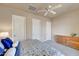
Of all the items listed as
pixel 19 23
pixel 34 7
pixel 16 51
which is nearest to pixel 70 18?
pixel 34 7

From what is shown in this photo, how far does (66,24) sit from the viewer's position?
1.63 m

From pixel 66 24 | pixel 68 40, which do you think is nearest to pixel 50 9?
pixel 66 24

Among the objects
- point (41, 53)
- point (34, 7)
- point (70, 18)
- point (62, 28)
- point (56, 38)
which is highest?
point (34, 7)

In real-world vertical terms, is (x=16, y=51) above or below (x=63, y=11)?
below

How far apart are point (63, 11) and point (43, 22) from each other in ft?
0.88

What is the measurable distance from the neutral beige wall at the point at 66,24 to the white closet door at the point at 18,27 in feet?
1.17

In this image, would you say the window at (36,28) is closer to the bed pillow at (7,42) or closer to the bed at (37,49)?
the bed at (37,49)

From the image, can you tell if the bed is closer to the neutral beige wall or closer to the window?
the window

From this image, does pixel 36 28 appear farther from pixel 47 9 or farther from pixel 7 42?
pixel 7 42

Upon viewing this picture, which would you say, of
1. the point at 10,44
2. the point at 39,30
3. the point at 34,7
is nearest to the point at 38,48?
the point at 39,30

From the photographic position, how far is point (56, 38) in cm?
166

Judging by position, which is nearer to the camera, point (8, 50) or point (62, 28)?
point (8, 50)

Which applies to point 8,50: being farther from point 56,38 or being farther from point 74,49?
point 74,49

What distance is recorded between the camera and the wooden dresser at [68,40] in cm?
158
